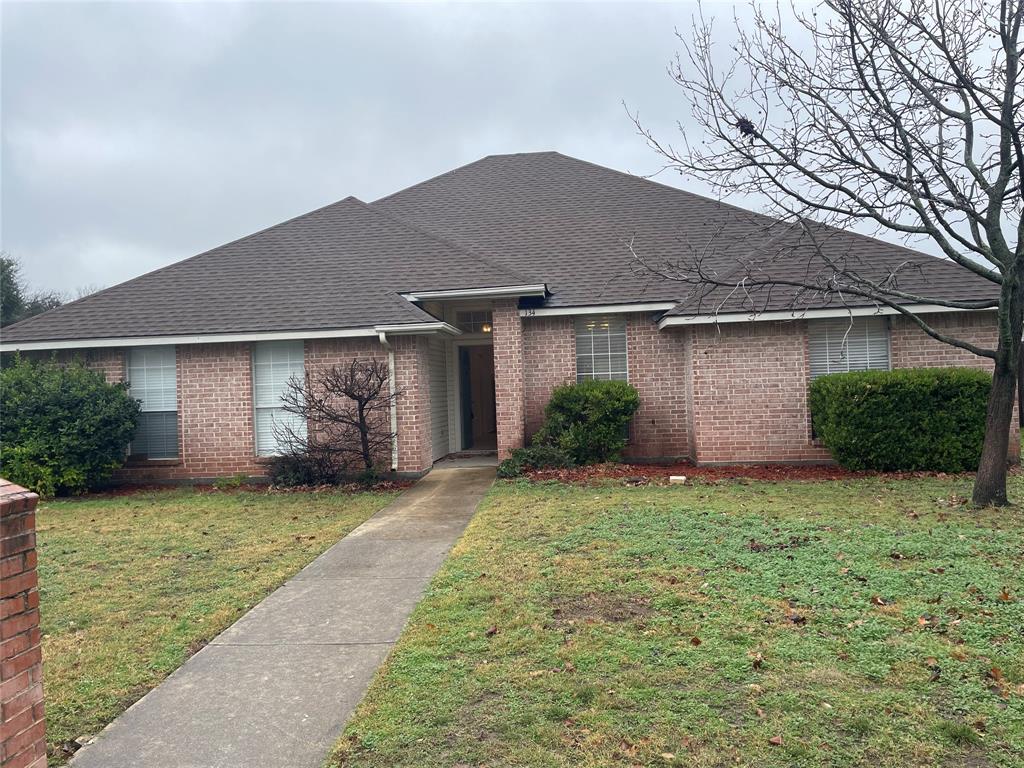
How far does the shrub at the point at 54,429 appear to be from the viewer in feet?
37.7

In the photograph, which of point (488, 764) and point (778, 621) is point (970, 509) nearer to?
point (778, 621)

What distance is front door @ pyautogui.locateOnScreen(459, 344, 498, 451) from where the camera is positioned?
15805 millimetres

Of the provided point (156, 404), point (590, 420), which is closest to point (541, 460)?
point (590, 420)

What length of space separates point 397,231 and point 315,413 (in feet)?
16.0

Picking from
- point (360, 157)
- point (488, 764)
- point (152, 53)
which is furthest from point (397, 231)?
point (360, 157)

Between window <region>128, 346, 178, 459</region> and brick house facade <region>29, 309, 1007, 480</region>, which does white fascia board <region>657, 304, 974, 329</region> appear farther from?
window <region>128, 346, 178, 459</region>

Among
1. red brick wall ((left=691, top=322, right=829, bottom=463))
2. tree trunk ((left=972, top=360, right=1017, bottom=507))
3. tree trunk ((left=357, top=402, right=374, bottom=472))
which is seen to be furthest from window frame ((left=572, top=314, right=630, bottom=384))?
tree trunk ((left=972, top=360, right=1017, bottom=507))

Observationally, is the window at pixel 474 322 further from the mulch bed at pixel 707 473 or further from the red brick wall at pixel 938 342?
Result: the red brick wall at pixel 938 342

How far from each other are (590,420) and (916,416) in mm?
5260

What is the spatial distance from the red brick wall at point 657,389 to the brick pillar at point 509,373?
2282mm

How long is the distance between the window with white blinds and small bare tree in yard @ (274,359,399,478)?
7850 millimetres

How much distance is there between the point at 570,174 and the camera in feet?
58.9

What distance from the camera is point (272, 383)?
1278 centimetres

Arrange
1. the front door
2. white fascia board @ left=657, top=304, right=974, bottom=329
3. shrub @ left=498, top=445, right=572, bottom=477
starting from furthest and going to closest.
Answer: the front door, shrub @ left=498, top=445, right=572, bottom=477, white fascia board @ left=657, top=304, right=974, bottom=329
